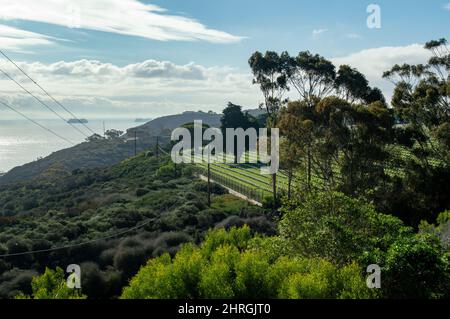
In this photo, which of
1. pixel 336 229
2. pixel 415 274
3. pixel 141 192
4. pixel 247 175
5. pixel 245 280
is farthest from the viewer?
pixel 247 175

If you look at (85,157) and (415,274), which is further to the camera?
(85,157)

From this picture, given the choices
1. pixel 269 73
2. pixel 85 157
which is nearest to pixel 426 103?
pixel 269 73

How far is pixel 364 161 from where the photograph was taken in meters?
34.0

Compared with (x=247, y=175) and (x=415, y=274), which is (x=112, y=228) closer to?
(x=415, y=274)

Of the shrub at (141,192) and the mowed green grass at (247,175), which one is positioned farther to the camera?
the shrub at (141,192)

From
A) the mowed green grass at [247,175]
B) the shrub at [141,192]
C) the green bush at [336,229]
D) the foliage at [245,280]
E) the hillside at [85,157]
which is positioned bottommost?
the hillside at [85,157]

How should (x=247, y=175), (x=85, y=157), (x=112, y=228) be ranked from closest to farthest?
(x=112, y=228) < (x=247, y=175) < (x=85, y=157)

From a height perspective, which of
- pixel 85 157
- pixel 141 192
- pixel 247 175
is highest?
pixel 247 175

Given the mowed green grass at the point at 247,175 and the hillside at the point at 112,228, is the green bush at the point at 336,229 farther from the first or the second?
the mowed green grass at the point at 247,175

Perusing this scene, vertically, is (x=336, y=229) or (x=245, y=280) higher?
(x=336, y=229)

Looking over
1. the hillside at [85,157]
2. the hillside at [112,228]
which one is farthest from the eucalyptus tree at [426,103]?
the hillside at [85,157]

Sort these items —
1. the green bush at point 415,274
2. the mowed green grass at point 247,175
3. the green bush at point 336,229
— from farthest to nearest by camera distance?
the mowed green grass at point 247,175 → the green bush at point 336,229 → the green bush at point 415,274
